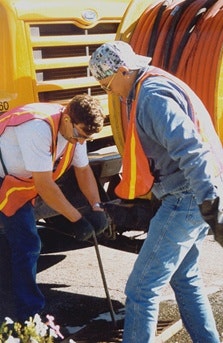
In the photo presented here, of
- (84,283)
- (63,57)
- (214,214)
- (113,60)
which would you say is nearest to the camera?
(214,214)

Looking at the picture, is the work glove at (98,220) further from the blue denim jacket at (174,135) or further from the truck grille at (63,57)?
the blue denim jacket at (174,135)

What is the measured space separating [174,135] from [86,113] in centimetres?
87

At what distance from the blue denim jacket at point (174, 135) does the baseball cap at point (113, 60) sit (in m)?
0.16

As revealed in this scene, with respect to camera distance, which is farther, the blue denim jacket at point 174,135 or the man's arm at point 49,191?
the man's arm at point 49,191

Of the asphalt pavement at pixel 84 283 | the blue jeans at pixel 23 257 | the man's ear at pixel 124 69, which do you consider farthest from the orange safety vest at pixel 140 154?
the asphalt pavement at pixel 84 283

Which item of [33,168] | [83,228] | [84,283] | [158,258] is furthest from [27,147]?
[84,283]

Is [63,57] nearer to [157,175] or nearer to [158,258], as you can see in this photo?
[157,175]

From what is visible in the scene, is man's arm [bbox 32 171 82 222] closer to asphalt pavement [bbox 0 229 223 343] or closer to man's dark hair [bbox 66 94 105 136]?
man's dark hair [bbox 66 94 105 136]

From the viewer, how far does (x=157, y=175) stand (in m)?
4.39

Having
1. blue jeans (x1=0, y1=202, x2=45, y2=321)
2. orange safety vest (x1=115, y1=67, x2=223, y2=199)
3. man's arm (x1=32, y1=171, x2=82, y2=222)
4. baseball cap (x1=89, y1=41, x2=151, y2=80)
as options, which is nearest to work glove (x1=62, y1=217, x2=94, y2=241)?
man's arm (x1=32, y1=171, x2=82, y2=222)

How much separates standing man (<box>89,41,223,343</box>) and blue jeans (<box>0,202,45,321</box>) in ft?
2.60

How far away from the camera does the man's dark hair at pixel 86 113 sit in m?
4.76

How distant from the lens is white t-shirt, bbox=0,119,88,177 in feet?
15.6

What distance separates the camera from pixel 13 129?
487 centimetres
